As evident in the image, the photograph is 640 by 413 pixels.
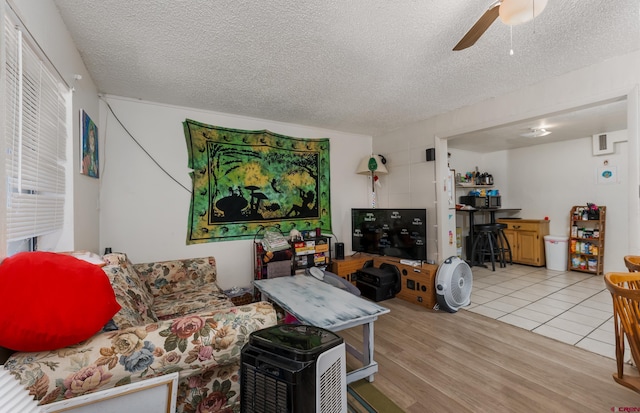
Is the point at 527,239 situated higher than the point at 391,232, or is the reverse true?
the point at 391,232

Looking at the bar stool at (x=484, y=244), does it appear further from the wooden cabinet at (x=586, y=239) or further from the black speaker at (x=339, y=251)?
the black speaker at (x=339, y=251)

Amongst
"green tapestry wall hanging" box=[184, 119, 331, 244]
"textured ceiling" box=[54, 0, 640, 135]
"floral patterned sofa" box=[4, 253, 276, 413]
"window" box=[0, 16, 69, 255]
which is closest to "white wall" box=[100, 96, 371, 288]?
"green tapestry wall hanging" box=[184, 119, 331, 244]

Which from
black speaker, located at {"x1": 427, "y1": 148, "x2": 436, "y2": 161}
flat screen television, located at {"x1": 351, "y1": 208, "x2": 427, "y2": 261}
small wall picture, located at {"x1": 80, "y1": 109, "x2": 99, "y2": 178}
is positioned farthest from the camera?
black speaker, located at {"x1": 427, "y1": 148, "x2": 436, "y2": 161}

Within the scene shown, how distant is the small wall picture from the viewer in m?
2.05

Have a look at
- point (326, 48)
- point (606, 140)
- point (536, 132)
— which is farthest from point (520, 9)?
point (606, 140)

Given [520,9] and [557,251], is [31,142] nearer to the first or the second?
[520,9]

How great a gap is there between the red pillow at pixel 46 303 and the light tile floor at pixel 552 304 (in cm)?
330

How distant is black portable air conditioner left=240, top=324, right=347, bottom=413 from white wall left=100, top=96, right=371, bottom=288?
7.39 ft

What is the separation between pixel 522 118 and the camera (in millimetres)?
2725

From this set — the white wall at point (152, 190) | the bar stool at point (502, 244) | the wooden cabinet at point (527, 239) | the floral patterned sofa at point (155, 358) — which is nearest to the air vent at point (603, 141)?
the wooden cabinet at point (527, 239)

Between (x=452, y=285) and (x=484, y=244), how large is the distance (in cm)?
278

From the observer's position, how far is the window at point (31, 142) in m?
1.22

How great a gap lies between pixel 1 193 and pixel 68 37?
1344mm

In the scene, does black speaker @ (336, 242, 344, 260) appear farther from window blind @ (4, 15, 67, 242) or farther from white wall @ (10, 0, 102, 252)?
→ window blind @ (4, 15, 67, 242)
